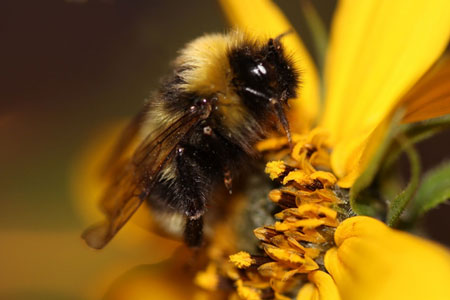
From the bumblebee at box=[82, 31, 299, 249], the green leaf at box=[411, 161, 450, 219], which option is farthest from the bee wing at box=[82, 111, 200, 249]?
the green leaf at box=[411, 161, 450, 219]

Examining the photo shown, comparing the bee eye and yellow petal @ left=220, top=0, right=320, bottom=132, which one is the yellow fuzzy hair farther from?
yellow petal @ left=220, top=0, right=320, bottom=132

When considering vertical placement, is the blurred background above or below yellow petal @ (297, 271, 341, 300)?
above

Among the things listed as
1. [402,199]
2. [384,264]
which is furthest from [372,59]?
[384,264]

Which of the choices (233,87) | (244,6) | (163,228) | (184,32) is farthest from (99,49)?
(233,87)

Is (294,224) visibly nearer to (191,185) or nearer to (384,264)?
(191,185)

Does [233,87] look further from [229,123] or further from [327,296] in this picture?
[327,296]

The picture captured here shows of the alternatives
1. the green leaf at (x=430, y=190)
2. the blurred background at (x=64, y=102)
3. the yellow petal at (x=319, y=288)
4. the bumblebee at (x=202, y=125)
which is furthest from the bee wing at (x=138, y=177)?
the blurred background at (x=64, y=102)
